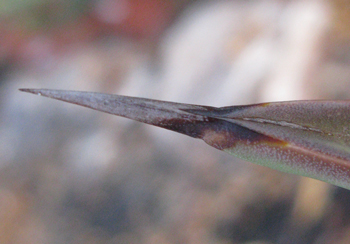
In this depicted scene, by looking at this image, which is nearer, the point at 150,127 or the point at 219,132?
the point at 219,132

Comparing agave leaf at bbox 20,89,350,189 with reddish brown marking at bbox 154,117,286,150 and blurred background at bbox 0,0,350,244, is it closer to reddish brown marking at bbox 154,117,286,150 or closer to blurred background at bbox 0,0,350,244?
reddish brown marking at bbox 154,117,286,150

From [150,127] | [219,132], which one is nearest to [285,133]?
[219,132]

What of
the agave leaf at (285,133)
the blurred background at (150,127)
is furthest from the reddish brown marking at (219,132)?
the blurred background at (150,127)

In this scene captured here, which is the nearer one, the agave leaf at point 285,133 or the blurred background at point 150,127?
the agave leaf at point 285,133

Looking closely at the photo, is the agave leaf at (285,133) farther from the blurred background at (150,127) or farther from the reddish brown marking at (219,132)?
the blurred background at (150,127)

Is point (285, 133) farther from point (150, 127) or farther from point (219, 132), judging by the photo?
point (150, 127)
